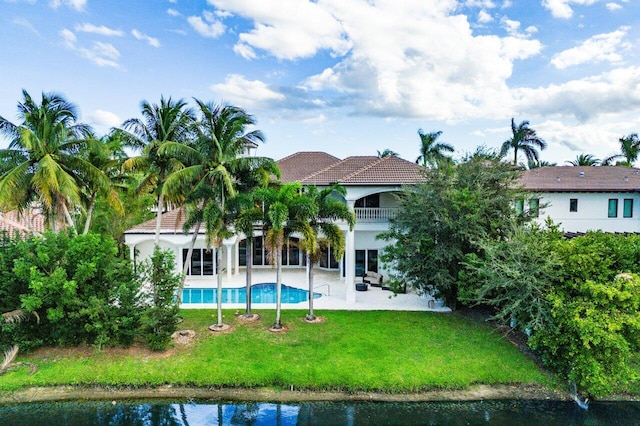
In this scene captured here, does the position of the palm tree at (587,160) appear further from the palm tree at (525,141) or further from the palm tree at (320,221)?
the palm tree at (320,221)

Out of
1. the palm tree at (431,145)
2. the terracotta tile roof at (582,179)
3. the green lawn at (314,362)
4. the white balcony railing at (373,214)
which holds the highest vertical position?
the palm tree at (431,145)

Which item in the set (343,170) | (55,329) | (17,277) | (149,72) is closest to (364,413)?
(55,329)

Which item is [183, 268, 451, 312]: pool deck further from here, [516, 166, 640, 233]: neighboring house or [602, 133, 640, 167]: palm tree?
[602, 133, 640, 167]: palm tree

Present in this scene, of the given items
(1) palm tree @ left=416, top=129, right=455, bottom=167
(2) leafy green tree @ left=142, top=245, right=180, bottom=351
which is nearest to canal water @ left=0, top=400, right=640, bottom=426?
(2) leafy green tree @ left=142, top=245, right=180, bottom=351

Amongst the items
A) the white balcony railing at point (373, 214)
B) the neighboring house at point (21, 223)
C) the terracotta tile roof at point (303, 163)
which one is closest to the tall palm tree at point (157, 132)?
the white balcony railing at point (373, 214)

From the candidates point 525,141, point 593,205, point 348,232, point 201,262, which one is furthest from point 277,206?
point 525,141

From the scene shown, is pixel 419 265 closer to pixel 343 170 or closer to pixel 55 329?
A: pixel 343 170
